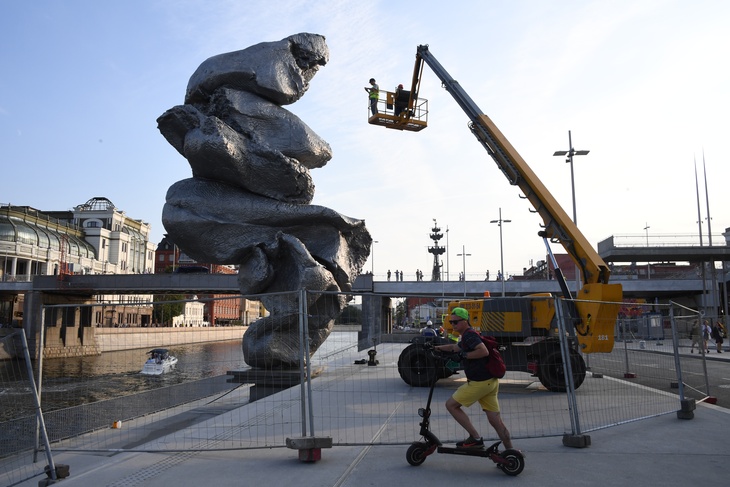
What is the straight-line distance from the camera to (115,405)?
10984 mm

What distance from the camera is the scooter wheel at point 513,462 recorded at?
5137 millimetres

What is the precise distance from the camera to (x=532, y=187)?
13.1 metres

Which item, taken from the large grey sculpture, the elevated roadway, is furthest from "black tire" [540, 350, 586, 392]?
A: the elevated roadway

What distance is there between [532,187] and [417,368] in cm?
495

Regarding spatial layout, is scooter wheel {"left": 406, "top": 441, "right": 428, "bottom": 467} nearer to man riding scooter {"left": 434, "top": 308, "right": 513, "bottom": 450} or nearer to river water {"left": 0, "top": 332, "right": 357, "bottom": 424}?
man riding scooter {"left": 434, "top": 308, "right": 513, "bottom": 450}

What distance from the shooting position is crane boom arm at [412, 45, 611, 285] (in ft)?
38.3

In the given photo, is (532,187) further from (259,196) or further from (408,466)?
(408,466)

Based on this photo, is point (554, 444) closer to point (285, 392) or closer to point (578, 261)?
point (285, 392)

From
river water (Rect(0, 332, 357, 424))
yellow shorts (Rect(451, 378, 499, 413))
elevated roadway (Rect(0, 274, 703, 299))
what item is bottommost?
river water (Rect(0, 332, 357, 424))

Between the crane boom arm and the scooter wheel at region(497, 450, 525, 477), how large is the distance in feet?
22.4

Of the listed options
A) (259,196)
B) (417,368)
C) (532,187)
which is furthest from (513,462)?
(532,187)

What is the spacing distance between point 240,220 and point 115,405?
14.4 feet

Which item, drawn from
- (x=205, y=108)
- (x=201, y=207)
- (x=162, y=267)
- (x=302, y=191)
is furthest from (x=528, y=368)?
(x=162, y=267)

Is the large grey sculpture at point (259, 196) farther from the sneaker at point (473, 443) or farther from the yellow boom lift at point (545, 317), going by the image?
the sneaker at point (473, 443)
